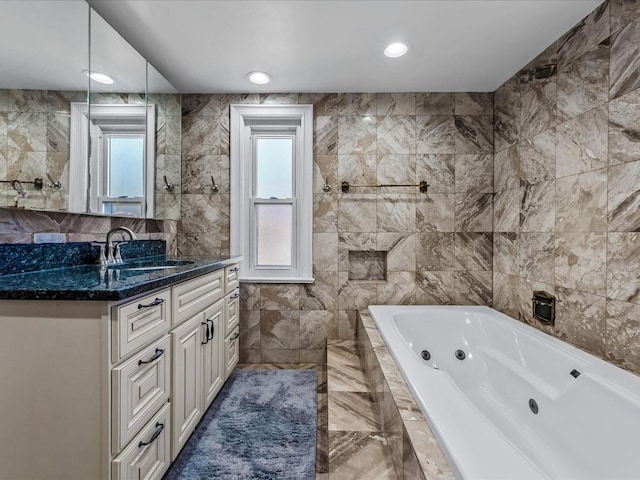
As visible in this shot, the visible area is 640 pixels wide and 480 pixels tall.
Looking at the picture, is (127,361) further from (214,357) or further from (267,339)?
(267,339)

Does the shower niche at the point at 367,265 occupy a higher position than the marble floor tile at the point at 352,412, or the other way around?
the shower niche at the point at 367,265

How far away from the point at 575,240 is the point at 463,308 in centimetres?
86

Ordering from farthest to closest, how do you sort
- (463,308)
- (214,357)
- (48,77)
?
(463,308) < (214,357) < (48,77)

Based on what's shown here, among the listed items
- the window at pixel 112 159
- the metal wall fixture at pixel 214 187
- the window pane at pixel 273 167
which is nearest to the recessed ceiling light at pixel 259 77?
the window pane at pixel 273 167

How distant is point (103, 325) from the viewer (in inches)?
34.2

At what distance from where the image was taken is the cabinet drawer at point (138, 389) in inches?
35.1

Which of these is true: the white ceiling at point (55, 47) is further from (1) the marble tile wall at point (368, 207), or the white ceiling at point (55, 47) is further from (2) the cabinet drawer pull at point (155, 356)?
(2) the cabinet drawer pull at point (155, 356)

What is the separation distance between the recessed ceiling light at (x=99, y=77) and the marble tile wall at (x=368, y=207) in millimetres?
756

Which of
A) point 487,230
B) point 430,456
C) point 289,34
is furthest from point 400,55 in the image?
point 430,456

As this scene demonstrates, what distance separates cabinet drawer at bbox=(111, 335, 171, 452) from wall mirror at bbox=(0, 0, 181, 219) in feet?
2.82

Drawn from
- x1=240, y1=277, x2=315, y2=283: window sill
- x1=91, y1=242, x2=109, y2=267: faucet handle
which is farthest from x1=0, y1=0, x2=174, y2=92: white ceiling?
x1=240, y1=277, x2=315, y2=283: window sill

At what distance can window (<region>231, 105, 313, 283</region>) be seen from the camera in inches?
90.7

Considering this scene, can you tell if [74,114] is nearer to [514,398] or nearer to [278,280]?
[278,280]

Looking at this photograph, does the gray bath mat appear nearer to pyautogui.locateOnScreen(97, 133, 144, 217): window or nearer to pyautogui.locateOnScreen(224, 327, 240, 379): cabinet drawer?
pyautogui.locateOnScreen(224, 327, 240, 379): cabinet drawer
